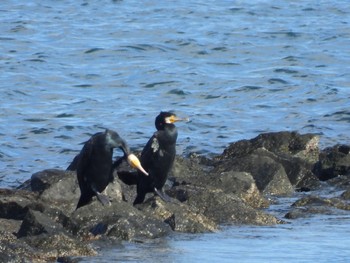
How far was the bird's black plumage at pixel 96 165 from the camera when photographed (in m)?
12.9

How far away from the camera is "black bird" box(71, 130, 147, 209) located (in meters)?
12.9

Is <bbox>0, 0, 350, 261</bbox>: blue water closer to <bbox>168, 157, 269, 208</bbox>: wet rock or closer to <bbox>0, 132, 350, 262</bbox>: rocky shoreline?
<bbox>0, 132, 350, 262</bbox>: rocky shoreline

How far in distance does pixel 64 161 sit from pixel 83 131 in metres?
2.78

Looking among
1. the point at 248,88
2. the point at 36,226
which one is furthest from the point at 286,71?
the point at 36,226

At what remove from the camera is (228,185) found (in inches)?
564

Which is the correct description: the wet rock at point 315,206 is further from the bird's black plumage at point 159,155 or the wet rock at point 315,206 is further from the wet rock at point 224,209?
the bird's black plumage at point 159,155

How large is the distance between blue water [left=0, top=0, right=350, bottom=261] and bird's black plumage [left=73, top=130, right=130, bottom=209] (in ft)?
7.15

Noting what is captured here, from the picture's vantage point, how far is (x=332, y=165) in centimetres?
1645

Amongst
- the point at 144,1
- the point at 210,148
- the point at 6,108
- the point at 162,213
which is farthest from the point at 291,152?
the point at 144,1

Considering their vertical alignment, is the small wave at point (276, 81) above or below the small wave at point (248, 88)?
below

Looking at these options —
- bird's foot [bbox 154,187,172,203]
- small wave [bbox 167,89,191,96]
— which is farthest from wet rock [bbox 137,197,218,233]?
small wave [bbox 167,89,191,96]

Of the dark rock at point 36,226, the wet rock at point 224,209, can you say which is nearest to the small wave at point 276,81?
the wet rock at point 224,209

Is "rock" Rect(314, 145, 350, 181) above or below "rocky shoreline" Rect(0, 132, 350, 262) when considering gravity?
below

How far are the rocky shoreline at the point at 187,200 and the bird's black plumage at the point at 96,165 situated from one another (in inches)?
10.8
